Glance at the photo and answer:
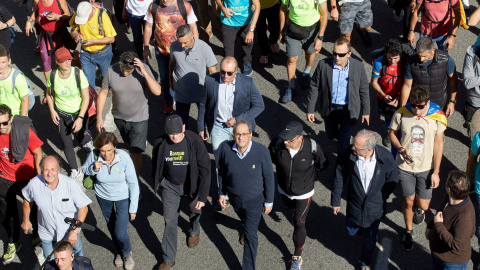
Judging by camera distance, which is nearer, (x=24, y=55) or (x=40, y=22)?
(x=40, y=22)

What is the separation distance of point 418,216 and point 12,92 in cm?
535

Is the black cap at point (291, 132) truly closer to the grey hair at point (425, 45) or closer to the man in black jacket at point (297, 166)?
the man in black jacket at point (297, 166)

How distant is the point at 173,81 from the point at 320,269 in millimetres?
3318

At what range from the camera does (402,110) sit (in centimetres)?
733

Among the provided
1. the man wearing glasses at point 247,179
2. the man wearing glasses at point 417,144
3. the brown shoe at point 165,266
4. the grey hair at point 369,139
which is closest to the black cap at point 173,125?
the man wearing glasses at point 247,179

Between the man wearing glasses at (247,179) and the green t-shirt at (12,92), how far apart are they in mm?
2945

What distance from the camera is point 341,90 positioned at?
8.13m

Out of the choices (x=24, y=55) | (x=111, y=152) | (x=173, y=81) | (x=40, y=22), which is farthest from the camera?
(x=24, y=55)

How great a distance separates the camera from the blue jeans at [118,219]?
283 inches

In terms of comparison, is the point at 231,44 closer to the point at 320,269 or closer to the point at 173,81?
the point at 173,81

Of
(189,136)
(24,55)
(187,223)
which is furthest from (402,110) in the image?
(24,55)

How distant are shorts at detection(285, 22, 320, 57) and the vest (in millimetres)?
1980

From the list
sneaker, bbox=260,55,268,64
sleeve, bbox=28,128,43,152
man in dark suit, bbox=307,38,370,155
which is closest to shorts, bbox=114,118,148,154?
sleeve, bbox=28,128,43,152

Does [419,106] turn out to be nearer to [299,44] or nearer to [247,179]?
[247,179]
